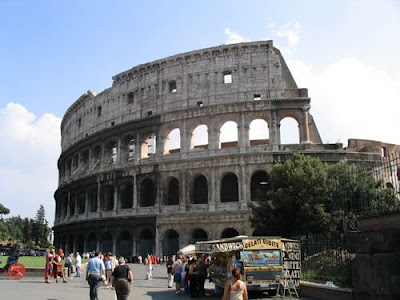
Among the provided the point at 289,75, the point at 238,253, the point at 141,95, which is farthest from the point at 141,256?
the point at 238,253

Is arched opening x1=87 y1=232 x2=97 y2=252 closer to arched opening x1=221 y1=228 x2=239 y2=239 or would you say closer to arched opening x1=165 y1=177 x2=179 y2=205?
arched opening x1=165 y1=177 x2=179 y2=205

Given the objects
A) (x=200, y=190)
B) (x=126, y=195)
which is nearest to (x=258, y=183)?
(x=200, y=190)

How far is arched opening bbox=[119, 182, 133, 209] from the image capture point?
112 feet

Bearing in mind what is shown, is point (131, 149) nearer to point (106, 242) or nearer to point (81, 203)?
point (81, 203)

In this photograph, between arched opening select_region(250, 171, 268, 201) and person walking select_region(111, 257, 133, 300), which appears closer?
person walking select_region(111, 257, 133, 300)

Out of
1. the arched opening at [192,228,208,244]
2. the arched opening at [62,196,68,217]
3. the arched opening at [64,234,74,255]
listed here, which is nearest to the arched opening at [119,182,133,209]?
the arched opening at [192,228,208,244]

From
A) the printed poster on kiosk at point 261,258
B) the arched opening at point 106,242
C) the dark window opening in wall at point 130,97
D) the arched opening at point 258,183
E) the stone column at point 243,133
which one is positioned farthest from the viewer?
the dark window opening in wall at point 130,97

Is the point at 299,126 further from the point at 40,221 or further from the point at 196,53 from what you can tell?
the point at 40,221

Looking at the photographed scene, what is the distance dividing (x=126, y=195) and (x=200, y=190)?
712 centimetres

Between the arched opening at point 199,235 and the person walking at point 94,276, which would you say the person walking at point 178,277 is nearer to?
the person walking at point 94,276

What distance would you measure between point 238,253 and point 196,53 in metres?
22.8

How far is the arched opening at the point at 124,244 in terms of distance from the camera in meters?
33.1

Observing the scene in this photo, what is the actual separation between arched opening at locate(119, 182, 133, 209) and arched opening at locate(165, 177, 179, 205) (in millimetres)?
3705

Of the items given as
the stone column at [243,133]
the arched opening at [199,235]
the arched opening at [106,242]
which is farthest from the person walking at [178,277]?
the arched opening at [106,242]
